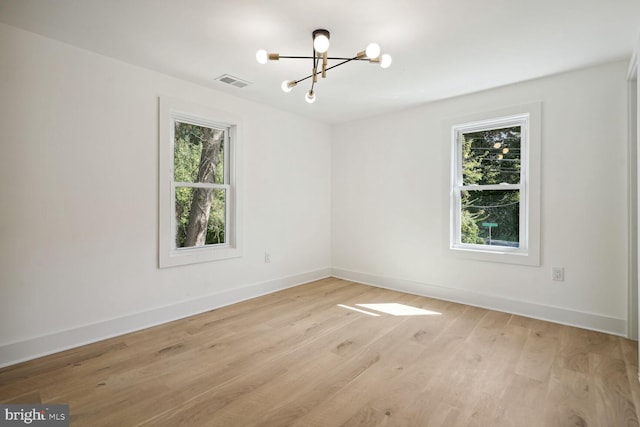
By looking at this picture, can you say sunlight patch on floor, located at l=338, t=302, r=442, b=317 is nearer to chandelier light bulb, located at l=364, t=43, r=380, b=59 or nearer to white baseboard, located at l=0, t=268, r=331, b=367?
white baseboard, located at l=0, t=268, r=331, b=367

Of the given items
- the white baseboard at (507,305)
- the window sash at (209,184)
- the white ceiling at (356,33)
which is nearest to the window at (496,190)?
the white baseboard at (507,305)

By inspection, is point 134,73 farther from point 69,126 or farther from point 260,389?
point 260,389

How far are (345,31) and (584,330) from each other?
11.1ft

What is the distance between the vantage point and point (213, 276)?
11.8ft

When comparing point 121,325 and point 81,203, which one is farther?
point 121,325

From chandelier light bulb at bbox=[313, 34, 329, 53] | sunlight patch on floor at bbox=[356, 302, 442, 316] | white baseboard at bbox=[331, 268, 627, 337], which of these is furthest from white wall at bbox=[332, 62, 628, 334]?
chandelier light bulb at bbox=[313, 34, 329, 53]

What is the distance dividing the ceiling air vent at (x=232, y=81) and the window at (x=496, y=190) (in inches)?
99.6

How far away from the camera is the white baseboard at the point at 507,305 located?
9.50 ft

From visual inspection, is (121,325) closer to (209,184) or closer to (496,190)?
(209,184)

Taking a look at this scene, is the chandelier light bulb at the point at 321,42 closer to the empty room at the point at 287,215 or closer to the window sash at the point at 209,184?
the empty room at the point at 287,215

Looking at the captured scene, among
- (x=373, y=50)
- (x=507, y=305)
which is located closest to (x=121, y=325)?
(x=373, y=50)

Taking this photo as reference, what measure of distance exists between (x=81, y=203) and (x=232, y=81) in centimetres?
182

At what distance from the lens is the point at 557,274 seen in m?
3.14

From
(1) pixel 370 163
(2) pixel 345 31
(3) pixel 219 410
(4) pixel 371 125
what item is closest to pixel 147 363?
(3) pixel 219 410
